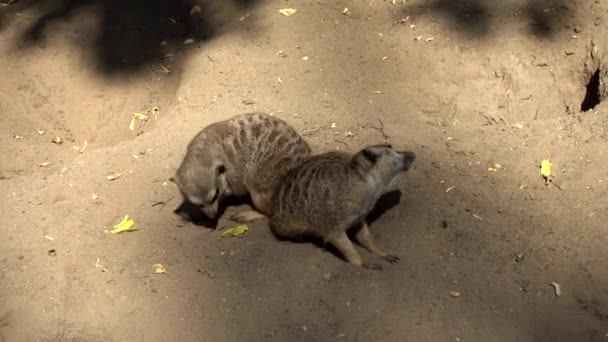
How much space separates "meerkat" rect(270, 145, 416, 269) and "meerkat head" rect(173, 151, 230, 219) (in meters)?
0.39

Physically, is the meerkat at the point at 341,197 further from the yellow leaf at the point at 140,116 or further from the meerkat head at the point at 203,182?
the yellow leaf at the point at 140,116

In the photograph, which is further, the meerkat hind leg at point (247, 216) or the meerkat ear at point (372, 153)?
the meerkat hind leg at point (247, 216)

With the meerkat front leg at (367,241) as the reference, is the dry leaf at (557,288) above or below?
below

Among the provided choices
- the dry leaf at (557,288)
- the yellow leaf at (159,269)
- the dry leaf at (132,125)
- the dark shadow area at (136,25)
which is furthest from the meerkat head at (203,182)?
the dark shadow area at (136,25)

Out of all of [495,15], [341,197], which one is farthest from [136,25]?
[341,197]

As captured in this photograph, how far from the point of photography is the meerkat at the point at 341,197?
3066 mm

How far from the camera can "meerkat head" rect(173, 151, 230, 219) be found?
3.41 meters

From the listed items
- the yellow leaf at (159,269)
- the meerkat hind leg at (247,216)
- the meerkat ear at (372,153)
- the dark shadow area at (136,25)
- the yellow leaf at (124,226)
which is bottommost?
the yellow leaf at (159,269)

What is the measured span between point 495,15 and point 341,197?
244 centimetres

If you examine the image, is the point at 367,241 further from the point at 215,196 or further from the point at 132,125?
the point at 132,125

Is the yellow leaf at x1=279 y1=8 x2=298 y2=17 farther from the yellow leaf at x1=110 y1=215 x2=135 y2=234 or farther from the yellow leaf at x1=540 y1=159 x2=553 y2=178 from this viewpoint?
the yellow leaf at x1=540 y1=159 x2=553 y2=178

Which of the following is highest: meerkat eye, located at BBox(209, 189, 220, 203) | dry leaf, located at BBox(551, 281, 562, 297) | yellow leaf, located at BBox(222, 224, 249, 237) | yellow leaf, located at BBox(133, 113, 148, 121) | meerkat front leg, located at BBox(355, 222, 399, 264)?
meerkat eye, located at BBox(209, 189, 220, 203)

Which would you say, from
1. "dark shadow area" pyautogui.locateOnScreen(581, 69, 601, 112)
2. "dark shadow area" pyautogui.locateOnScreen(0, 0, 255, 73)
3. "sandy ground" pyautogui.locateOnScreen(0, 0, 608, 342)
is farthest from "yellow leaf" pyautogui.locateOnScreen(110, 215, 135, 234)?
"dark shadow area" pyautogui.locateOnScreen(581, 69, 601, 112)

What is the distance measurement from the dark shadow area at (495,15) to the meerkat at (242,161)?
1816 mm
